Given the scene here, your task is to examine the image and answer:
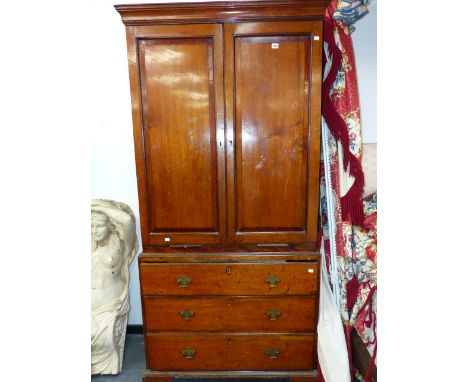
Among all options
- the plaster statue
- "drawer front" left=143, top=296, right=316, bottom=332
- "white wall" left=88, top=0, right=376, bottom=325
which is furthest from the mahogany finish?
"white wall" left=88, top=0, right=376, bottom=325

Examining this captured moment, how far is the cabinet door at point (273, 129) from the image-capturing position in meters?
1.56

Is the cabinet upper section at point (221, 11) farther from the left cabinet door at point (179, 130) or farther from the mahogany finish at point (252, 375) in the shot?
the mahogany finish at point (252, 375)

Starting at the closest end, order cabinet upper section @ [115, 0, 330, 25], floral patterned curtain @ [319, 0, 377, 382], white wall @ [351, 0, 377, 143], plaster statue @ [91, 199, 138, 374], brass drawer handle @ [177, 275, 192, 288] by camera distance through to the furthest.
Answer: cabinet upper section @ [115, 0, 330, 25] < floral patterned curtain @ [319, 0, 377, 382] < brass drawer handle @ [177, 275, 192, 288] < plaster statue @ [91, 199, 138, 374] < white wall @ [351, 0, 377, 143]

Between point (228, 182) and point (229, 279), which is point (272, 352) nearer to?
point (229, 279)

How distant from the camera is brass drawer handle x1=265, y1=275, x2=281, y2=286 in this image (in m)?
1.70

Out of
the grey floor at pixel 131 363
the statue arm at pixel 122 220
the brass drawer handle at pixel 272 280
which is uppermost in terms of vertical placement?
the statue arm at pixel 122 220

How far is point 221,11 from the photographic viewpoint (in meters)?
1.51

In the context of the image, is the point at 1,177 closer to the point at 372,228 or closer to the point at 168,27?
the point at 168,27

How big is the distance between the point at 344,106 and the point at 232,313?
1313 millimetres

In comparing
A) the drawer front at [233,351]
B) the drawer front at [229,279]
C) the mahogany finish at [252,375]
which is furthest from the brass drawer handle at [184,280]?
the mahogany finish at [252,375]

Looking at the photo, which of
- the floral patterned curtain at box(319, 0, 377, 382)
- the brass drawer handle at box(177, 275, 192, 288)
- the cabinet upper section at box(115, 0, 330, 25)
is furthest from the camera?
the brass drawer handle at box(177, 275, 192, 288)

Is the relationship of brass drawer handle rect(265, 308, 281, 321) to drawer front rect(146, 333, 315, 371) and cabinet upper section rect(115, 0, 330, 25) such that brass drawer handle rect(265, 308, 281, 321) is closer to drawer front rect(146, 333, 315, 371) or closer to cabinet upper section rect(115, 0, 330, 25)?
drawer front rect(146, 333, 315, 371)

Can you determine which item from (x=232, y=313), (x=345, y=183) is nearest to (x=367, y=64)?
(x=345, y=183)

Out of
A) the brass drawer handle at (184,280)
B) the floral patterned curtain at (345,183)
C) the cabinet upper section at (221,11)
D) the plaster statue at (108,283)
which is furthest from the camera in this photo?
the plaster statue at (108,283)
